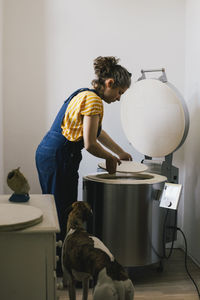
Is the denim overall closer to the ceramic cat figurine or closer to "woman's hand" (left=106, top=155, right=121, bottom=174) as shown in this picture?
"woman's hand" (left=106, top=155, right=121, bottom=174)

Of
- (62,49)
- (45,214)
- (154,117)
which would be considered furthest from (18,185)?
(62,49)

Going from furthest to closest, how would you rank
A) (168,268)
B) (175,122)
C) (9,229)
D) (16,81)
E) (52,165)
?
(16,81)
(168,268)
(175,122)
(52,165)
(9,229)

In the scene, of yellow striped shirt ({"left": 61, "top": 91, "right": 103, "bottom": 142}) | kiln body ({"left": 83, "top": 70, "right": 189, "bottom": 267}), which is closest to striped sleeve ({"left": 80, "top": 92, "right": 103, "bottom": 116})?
yellow striped shirt ({"left": 61, "top": 91, "right": 103, "bottom": 142})

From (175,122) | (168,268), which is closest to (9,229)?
(175,122)

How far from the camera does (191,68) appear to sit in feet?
8.39

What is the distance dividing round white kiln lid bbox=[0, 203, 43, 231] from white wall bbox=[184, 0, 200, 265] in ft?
5.02

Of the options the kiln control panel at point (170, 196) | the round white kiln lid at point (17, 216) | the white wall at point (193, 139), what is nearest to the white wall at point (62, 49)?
the white wall at point (193, 139)

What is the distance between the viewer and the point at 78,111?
74.6 inches

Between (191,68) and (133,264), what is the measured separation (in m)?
1.31

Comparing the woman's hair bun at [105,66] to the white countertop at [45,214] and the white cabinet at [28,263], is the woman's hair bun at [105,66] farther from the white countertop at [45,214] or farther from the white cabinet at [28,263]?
the white cabinet at [28,263]

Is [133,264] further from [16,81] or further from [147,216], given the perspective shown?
[16,81]

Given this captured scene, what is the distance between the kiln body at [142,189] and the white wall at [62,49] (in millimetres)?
387

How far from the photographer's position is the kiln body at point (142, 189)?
200 centimetres

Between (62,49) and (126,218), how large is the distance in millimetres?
1217
